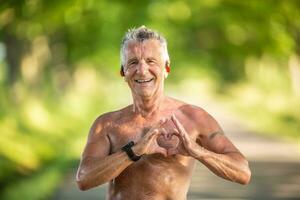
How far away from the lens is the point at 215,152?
4191 millimetres

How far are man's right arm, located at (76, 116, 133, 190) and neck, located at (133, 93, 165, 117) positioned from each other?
0.49 ft

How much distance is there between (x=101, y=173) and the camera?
393cm

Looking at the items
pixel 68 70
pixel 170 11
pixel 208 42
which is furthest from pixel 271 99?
pixel 170 11

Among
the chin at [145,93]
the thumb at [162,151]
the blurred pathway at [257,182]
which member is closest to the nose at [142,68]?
the chin at [145,93]

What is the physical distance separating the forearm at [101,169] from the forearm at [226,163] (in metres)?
0.29

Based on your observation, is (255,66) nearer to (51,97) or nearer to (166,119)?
(51,97)

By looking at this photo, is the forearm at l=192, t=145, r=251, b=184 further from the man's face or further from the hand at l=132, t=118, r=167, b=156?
the man's face

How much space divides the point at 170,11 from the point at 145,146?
31.0 meters

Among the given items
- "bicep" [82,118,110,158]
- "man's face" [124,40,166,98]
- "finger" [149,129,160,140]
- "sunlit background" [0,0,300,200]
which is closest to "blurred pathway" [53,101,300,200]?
"sunlit background" [0,0,300,200]

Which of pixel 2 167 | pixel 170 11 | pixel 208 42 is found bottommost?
pixel 2 167

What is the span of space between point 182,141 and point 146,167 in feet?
0.97

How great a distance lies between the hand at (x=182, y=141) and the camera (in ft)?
12.8

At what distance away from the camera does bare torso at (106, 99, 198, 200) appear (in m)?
4.16

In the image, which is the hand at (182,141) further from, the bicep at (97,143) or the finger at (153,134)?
the bicep at (97,143)
